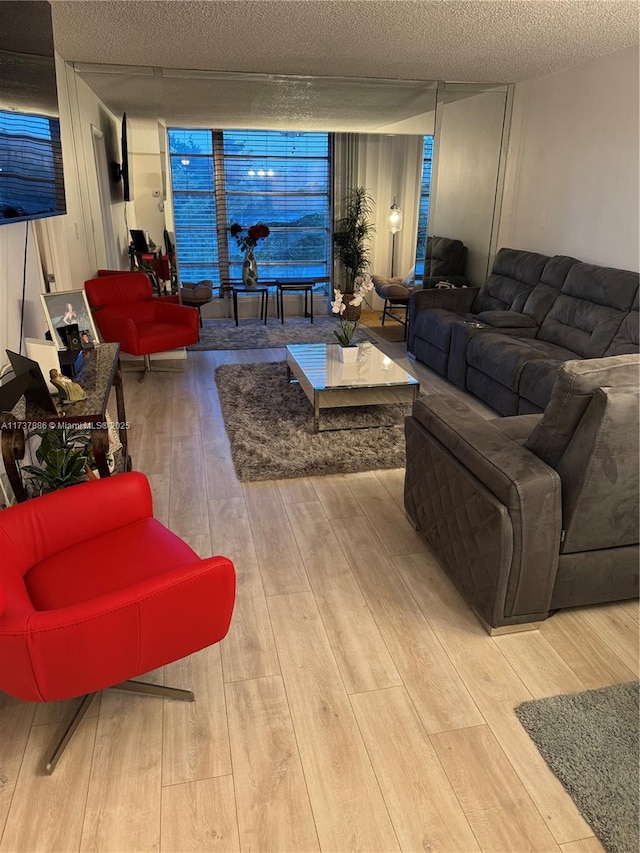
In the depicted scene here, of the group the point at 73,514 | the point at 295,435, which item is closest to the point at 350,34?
the point at 295,435

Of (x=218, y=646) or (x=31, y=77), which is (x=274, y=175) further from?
(x=218, y=646)

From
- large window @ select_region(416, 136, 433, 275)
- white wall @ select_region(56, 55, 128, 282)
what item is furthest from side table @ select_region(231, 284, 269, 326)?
large window @ select_region(416, 136, 433, 275)

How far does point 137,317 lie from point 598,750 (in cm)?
437

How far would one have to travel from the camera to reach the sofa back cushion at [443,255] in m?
5.84

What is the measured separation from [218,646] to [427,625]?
756 mm

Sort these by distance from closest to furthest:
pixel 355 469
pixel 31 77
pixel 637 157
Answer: pixel 31 77
pixel 355 469
pixel 637 157

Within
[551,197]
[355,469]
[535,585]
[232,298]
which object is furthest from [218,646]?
[232,298]

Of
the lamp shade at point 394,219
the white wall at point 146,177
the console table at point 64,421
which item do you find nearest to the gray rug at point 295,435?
the console table at point 64,421

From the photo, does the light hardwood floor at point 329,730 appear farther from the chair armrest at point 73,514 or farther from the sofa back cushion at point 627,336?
the sofa back cushion at point 627,336

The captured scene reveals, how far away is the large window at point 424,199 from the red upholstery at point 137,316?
8.03ft

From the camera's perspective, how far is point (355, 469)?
3.27 meters

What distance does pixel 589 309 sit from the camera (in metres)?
4.13

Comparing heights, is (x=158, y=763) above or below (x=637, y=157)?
below

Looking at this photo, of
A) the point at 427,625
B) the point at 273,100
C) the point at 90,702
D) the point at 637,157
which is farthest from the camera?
the point at 273,100
